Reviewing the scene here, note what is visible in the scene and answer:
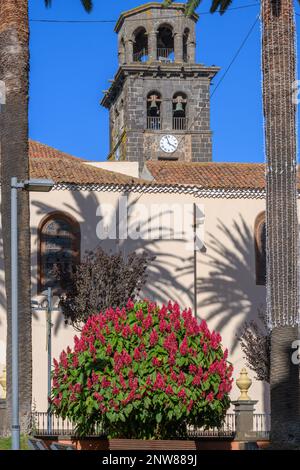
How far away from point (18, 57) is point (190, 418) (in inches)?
393

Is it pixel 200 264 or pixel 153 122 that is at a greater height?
pixel 153 122

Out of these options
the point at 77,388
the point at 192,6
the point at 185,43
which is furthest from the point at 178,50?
the point at 77,388

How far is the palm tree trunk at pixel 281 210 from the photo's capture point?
90.4 feet

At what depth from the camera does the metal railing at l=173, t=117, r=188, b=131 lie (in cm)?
7581

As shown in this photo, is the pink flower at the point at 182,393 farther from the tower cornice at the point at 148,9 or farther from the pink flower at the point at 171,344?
the tower cornice at the point at 148,9

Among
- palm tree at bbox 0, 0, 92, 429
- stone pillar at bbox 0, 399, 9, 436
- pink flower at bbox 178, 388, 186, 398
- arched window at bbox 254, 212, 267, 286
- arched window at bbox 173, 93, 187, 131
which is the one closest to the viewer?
pink flower at bbox 178, 388, 186, 398

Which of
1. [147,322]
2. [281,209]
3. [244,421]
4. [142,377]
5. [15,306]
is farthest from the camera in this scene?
[244,421]

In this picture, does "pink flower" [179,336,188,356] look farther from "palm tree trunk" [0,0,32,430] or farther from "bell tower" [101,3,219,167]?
"bell tower" [101,3,219,167]

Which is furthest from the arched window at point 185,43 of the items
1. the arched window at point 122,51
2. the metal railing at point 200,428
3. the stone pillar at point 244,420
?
the stone pillar at point 244,420

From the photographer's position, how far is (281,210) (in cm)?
2844

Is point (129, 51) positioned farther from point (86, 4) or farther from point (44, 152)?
point (86, 4)

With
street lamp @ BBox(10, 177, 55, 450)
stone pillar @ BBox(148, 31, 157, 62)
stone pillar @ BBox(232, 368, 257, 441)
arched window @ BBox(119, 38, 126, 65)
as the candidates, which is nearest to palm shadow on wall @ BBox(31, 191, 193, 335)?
stone pillar @ BBox(232, 368, 257, 441)

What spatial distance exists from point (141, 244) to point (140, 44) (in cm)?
4019

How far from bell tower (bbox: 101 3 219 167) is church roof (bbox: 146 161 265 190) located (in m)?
28.6
